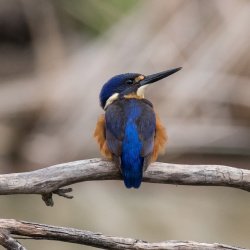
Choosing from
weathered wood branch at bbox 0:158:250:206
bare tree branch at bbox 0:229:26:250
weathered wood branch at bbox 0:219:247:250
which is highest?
weathered wood branch at bbox 0:158:250:206

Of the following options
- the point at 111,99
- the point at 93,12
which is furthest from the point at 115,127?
the point at 93,12

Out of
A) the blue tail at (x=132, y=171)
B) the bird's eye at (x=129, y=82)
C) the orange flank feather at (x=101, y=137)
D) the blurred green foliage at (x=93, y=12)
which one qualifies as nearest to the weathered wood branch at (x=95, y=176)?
the blue tail at (x=132, y=171)

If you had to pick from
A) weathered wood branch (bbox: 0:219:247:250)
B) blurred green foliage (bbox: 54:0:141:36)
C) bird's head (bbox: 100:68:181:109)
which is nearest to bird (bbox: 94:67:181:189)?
bird's head (bbox: 100:68:181:109)

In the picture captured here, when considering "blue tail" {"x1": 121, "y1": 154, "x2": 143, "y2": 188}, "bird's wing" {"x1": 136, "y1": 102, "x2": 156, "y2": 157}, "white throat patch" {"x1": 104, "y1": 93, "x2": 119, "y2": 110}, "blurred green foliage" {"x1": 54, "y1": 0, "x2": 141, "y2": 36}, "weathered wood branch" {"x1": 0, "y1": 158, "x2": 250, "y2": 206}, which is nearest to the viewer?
"weathered wood branch" {"x1": 0, "y1": 158, "x2": 250, "y2": 206}

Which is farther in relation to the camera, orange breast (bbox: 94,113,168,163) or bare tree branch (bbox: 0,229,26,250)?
orange breast (bbox: 94,113,168,163)

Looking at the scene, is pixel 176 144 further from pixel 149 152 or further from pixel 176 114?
pixel 149 152

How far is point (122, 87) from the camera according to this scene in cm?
439

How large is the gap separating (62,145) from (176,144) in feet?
3.51

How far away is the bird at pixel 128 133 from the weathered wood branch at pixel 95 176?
0.06m

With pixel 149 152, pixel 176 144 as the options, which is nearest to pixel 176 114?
pixel 176 144

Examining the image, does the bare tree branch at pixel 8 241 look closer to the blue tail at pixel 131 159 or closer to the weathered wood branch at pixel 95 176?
the weathered wood branch at pixel 95 176

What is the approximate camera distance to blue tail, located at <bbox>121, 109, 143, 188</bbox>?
12.0ft

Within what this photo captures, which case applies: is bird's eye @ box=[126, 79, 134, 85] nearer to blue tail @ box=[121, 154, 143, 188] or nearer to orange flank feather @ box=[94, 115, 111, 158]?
orange flank feather @ box=[94, 115, 111, 158]

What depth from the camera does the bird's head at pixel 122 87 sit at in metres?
4.37
